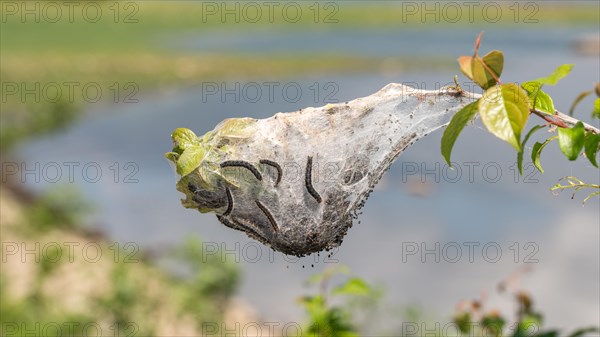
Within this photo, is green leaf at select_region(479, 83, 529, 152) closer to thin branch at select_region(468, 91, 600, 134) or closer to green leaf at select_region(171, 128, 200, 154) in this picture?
thin branch at select_region(468, 91, 600, 134)

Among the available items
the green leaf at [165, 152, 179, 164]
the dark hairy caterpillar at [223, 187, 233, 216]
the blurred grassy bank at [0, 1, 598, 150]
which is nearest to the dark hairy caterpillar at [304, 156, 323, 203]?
the dark hairy caterpillar at [223, 187, 233, 216]

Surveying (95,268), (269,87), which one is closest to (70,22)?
(269,87)

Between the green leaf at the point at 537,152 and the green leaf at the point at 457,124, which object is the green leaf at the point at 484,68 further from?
the green leaf at the point at 537,152

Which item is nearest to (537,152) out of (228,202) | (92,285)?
(228,202)

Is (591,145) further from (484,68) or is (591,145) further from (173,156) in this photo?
(173,156)

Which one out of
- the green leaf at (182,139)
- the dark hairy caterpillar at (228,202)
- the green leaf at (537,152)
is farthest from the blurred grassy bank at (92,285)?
the green leaf at (537,152)

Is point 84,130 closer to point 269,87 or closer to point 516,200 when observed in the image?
point 269,87

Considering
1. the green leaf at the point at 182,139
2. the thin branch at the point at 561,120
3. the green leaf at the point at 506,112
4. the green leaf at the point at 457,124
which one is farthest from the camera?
the green leaf at the point at 182,139

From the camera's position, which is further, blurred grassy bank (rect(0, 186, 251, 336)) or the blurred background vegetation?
blurred grassy bank (rect(0, 186, 251, 336))
